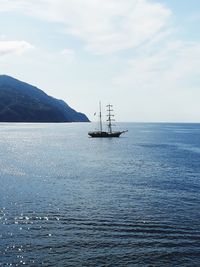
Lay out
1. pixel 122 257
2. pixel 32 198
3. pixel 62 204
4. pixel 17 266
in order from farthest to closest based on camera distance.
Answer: pixel 32 198 → pixel 62 204 → pixel 122 257 → pixel 17 266

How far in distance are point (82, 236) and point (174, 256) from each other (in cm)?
1543

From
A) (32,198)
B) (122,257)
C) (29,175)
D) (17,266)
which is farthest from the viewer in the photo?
(29,175)

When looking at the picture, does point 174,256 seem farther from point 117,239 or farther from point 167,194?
point 167,194

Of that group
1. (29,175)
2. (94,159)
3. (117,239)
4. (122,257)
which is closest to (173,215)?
(117,239)

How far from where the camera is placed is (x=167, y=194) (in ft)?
298

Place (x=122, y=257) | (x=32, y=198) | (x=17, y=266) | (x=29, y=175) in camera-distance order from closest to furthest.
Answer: (x=17, y=266)
(x=122, y=257)
(x=32, y=198)
(x=29, y=175)

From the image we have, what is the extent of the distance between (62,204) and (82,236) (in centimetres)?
2053

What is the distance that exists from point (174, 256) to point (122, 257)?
7.59 metres

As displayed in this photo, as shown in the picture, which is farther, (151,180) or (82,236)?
(151,180)

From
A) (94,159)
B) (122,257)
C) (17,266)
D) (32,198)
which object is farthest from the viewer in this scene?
(94,159)

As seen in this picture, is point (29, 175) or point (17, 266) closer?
point (17, 266)

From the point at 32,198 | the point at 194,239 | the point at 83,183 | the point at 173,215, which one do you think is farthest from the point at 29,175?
the point at 194,239

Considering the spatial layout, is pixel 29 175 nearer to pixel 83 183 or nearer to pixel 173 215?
pixel 83 183

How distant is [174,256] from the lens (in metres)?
53.7
